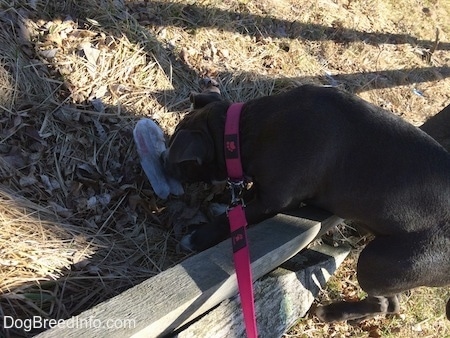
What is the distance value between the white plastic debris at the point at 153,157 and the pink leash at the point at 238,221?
1.65 feet

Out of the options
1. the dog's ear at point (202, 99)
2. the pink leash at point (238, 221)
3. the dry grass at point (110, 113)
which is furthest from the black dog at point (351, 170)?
the dry grass at point (110, 113)

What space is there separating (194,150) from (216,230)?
0.63 meters

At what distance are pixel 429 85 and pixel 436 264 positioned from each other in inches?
154

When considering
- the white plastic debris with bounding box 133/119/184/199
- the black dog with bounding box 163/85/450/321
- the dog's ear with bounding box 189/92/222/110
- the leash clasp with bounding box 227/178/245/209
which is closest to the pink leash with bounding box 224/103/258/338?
the leash clasp with bounding box 227/178/245/209

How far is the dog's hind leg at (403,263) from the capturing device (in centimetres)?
377

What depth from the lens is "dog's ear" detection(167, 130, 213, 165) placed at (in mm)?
3857

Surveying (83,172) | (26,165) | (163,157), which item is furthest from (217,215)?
(26,165)

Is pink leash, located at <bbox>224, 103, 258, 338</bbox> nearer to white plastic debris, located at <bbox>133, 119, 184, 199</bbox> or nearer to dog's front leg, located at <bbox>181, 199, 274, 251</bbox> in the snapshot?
dog's front leg, located at <bbox>181, 199, 274, 251</bbox>

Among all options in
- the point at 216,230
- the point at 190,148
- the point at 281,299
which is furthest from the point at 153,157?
the point at 281,299

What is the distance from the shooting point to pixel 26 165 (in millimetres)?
3596

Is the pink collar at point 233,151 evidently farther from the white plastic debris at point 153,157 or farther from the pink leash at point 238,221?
the white plastic debris at point 153,157

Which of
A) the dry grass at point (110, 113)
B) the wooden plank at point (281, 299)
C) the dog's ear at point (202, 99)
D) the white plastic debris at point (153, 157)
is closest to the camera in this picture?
the wooden plank at point (281, 299)

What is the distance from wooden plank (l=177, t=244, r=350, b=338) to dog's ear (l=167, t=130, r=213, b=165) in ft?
3.31

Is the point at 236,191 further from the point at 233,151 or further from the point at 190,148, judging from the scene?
the point at 190,148
